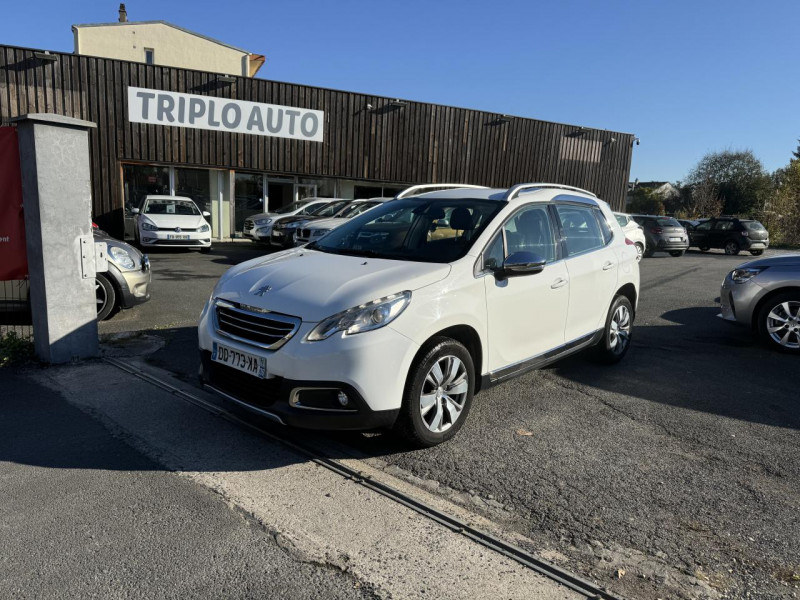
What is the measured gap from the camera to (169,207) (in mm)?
16312

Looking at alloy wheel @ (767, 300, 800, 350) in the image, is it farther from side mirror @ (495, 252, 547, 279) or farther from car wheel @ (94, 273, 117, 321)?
car wheel @ (94, 273, 117, 321)

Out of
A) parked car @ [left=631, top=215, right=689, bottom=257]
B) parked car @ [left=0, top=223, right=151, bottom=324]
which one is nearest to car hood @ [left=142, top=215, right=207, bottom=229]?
parked car @ [left=0, top=223, right=151, bottom=324]

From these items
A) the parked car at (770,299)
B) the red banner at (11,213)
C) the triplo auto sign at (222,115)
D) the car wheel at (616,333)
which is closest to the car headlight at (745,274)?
the parked car at (770,299)

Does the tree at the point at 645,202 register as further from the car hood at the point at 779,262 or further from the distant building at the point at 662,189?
the car hood at the point at 779,262

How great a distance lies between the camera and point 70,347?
17.8 ft

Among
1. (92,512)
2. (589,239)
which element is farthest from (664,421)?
(92,512)

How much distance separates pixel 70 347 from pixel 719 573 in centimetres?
536

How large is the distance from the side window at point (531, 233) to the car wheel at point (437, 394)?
995 millimetres

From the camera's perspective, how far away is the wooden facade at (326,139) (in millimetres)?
Answer: 16719

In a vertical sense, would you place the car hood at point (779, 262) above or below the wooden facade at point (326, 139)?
below

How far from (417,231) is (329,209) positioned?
42.2ft

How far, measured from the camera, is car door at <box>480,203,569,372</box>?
407 cm

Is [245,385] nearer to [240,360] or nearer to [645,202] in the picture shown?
[240,360]

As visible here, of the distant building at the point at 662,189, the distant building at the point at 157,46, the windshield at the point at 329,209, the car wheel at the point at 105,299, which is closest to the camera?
the car wheel at the point at 105,299
